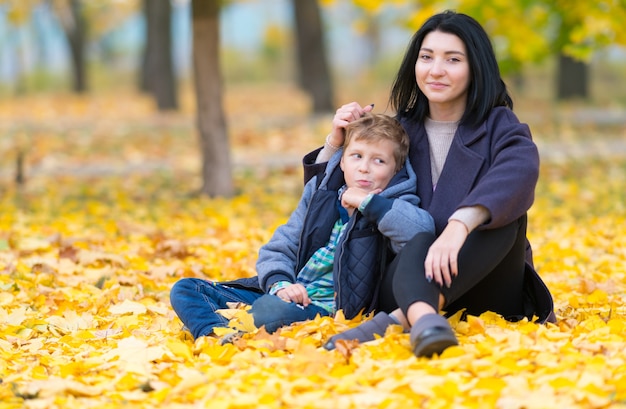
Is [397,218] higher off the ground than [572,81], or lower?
higher

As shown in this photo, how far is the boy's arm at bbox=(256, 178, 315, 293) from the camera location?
4.02 m

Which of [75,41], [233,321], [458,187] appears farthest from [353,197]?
[75,41]

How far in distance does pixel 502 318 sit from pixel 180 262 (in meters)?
2.65


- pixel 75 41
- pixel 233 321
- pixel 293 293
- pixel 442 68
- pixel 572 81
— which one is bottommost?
pixel 233 321

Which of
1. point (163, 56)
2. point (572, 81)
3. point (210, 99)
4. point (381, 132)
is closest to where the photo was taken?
point (381, 132)

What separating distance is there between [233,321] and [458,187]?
110cm

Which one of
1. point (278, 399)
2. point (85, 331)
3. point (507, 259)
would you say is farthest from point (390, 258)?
point (85, 331)

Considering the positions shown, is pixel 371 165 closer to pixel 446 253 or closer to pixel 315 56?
pixel 446 253

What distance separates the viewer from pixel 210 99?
9.46 m

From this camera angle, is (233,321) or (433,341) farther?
(233,321)

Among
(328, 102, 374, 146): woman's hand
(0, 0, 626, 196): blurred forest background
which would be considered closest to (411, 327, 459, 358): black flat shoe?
(328, 102, 374, 146): woman's hand

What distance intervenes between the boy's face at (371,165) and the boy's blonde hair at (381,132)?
0.06 ft

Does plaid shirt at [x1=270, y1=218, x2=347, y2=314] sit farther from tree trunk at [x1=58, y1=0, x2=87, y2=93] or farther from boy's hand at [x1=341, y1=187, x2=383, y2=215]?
tree trunk at [x1=58, y1=0, x2=87, y2=93]

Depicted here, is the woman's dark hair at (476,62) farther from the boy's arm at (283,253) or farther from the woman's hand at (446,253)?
the boy's arm at (283,253)
